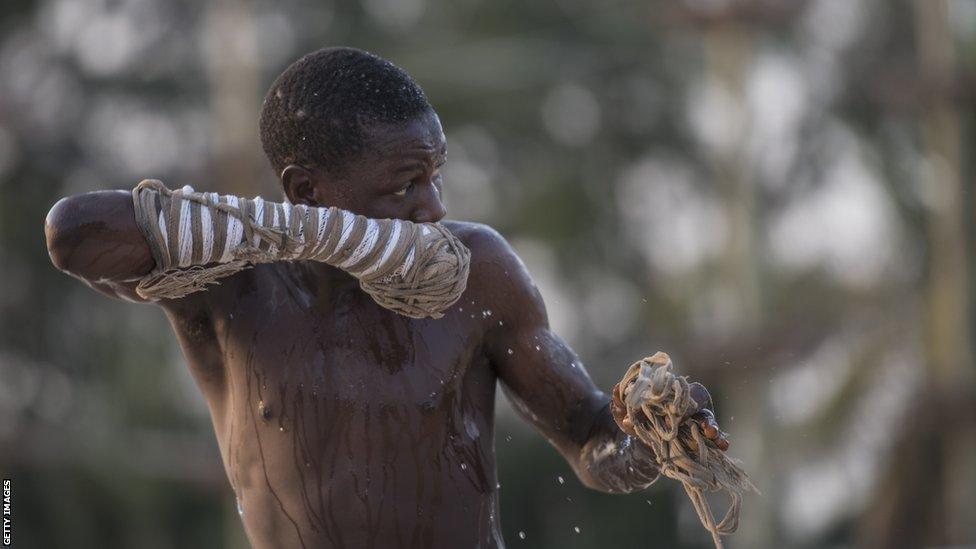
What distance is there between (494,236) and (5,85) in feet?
50.5

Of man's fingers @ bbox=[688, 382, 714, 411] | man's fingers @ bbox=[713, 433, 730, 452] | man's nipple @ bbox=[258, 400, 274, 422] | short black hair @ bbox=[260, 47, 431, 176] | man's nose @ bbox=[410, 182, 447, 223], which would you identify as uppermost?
short black hair @ bbox=[260, 47, 431, 176]

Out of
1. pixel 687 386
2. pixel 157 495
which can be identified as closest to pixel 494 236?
pixel 687 386

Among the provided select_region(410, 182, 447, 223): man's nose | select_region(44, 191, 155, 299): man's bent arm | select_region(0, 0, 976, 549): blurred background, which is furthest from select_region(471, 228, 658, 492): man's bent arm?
select_region(0, 0, 976, 549): blurred background

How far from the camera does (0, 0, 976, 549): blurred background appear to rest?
13.7 m

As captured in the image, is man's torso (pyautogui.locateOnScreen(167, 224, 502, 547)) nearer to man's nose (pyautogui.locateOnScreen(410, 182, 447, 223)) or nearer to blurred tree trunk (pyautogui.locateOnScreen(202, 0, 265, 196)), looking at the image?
man's nose (pyautogui.locateOnScreen(410, 182, 447, 223))

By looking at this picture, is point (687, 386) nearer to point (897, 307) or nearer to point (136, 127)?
point (897, 307)

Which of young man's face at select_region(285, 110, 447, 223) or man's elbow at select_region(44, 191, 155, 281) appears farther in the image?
young man's face at select_region(285, 110, 447, 223)

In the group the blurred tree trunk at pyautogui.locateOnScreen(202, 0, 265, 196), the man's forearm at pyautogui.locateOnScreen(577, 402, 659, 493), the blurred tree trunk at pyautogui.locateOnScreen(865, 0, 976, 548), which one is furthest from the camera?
the blurred tree trunk at pyautogui.locateOnScreen(202, 0, 265, 196)

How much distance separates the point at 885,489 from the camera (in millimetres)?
13766

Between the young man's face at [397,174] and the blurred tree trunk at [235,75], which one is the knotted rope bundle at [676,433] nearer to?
the young man's face at [397,174]

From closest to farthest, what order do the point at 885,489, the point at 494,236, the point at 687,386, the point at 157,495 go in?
1. the point at 687,386
2. the point at 494,236
3. the point at 885,489
4. the point at 157,495

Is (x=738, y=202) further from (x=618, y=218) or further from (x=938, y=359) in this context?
(x=618, y=218)

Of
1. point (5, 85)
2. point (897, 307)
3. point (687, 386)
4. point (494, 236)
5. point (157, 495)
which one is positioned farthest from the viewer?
point (5, 85)

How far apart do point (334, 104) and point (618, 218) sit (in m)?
15.1
